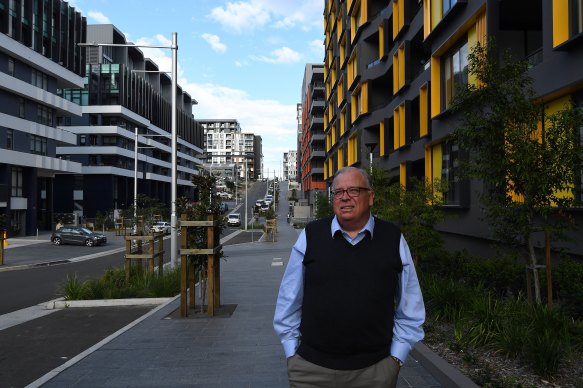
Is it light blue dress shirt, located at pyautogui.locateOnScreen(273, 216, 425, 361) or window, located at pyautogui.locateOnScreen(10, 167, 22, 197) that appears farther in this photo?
window, located at pyautogui.locateOnScreen(10, 167, 22, 197)

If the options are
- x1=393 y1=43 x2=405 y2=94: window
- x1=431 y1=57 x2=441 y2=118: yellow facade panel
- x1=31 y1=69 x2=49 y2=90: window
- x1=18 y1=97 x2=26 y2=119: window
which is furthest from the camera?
x1=31 y1=69 x2=49 y2=90: window

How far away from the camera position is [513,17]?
15.1 meters

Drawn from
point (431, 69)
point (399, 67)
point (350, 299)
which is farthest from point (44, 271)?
point (350, 299)

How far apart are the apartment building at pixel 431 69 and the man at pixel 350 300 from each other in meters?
5.15

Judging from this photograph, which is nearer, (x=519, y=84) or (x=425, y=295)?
(x=519, y=84)

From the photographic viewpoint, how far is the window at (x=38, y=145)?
4372 centimetres

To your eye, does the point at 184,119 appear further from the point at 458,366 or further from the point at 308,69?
the point at 458,366

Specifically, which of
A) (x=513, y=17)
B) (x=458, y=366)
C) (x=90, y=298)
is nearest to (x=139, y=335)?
(x=90, y=298)

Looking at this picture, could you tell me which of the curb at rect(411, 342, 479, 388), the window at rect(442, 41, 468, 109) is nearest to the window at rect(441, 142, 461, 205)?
the window at rect(442, 41, 468, 109)

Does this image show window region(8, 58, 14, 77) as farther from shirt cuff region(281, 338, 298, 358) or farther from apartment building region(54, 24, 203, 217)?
shirt cuff region(281, 338, 298, 358)

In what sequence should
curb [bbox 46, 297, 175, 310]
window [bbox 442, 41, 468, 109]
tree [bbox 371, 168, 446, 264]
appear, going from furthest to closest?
window [bbox 442, 41, 468, 109] < tree [bbox 371, 168, 446, 264] < curb [bbox 46, 297, 175, 310]

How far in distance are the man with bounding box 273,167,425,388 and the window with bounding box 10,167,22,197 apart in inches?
1812

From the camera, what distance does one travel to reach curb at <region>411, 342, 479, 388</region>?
15.9ft

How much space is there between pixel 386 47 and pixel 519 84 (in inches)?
974
